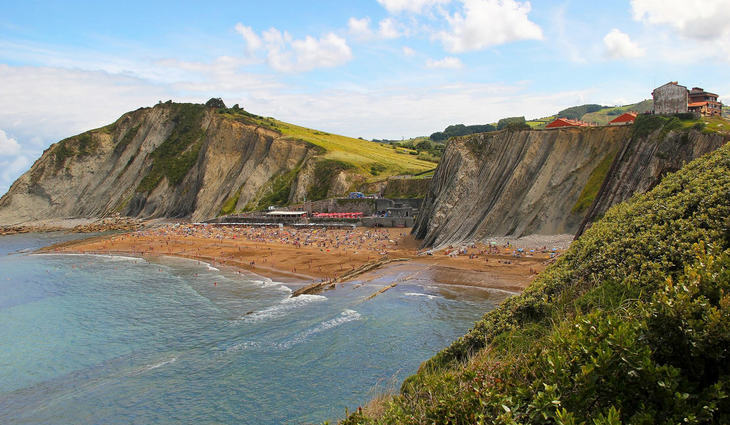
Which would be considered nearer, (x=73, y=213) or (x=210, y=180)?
(x=210, y=180)

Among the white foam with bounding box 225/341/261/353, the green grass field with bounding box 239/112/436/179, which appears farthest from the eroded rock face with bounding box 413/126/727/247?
the green grass field with bounding box 239/112/436/179

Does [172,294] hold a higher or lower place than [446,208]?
lower

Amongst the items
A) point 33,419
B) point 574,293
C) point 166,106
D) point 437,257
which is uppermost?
point 166,106

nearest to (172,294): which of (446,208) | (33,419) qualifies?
(33,419)

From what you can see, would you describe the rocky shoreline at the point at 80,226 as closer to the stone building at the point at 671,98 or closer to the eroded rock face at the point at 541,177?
the eroded rock face at the point at 541,177

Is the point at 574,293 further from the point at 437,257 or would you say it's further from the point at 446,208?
the point at 446,208

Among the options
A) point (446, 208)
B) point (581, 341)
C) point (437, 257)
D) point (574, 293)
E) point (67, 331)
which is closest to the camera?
point (581, 341)

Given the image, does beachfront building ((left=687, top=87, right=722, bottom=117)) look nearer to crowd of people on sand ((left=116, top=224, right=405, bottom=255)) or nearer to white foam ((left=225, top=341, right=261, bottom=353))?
crowd of people on sand ((left=116, top=224, right=405, bottom=255))
